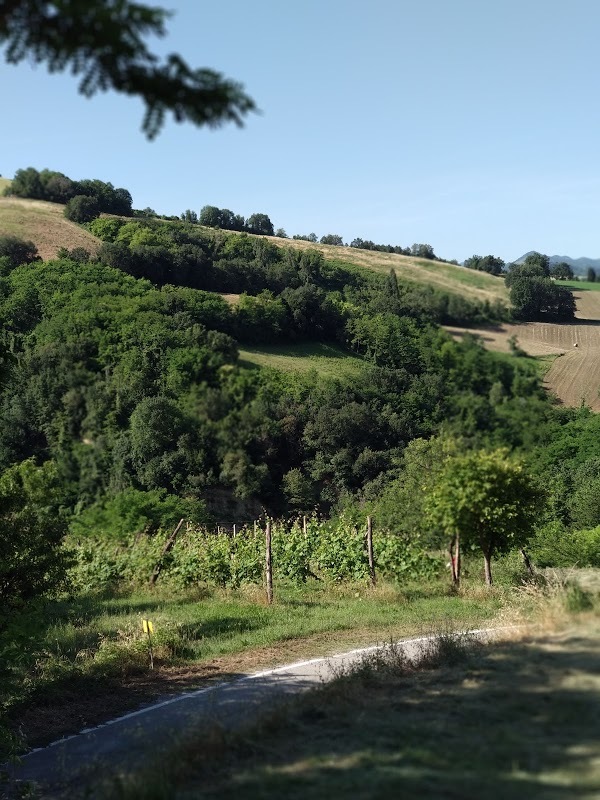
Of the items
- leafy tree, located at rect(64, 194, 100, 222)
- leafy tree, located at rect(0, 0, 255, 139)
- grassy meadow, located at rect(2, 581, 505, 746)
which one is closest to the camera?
leafy tree, located at rect(0, 0, 255, 139)

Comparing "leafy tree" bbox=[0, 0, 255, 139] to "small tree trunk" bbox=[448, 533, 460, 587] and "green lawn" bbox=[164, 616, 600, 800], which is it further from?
"small tree trunk" bbox=[448, 533, 460, 587]

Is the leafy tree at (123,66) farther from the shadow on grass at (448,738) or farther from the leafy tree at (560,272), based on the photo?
the leafy tree at (560,272)

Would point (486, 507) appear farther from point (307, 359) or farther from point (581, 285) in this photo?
point (581, 285)

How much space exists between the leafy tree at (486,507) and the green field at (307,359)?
8.85ft

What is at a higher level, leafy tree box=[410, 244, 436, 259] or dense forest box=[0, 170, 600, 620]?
leafy tree box=[410, 244, 436, 259]

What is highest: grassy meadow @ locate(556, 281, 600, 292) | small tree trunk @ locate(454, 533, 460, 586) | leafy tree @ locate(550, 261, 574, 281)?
leafy tree @ locate(550, 261, 574, 281)

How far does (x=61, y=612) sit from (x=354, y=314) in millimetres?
10973

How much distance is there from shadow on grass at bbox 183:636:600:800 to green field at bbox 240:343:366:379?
17.1 feet

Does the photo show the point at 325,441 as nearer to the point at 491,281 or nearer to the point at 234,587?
the point at 491,281

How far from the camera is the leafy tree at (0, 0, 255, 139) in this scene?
131 inches

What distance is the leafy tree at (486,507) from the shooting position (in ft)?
44.4

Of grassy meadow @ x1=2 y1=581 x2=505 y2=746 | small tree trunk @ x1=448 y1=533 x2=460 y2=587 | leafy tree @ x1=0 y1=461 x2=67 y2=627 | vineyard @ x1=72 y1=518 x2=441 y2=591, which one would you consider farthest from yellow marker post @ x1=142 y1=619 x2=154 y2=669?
small tree trunk @ x1=448 y1=533 x2=460 y2=587

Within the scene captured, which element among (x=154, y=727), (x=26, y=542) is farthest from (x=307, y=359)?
(x=154, y=727)

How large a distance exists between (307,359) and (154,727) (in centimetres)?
603
